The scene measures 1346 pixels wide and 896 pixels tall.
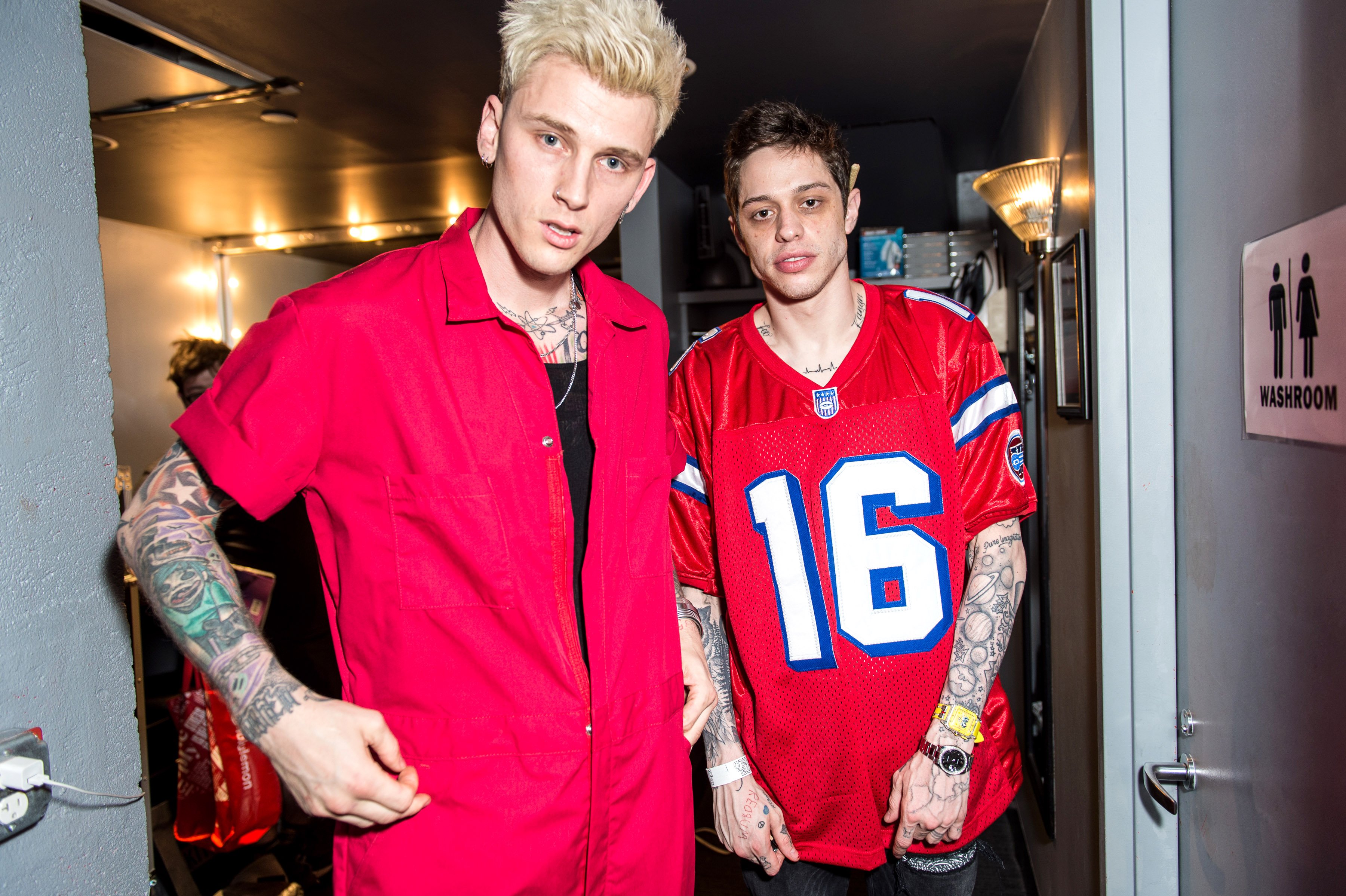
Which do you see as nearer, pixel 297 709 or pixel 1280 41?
pixel 297 709

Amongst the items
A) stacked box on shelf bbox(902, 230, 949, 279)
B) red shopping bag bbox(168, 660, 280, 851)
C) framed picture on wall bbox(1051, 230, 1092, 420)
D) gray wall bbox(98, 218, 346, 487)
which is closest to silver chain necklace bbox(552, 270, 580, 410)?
framed picture on wall bbox(1051, 230, 1092, 420)

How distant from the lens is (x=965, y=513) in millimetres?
1396

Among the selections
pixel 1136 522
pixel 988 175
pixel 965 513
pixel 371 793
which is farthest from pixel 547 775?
pixel 988 175

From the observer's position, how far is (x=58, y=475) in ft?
3.24

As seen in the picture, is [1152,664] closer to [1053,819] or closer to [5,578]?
[1053,819]

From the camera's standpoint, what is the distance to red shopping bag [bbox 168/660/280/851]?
2.37 m

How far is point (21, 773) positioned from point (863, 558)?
1154 millimetres

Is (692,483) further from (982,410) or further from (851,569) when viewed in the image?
(982,410)

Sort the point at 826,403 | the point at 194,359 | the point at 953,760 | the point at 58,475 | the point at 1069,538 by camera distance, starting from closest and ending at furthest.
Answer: the point at 58,475 < the point at 953,760 < the point at 826,403 < the point at 1069,538 < the point at 194,359

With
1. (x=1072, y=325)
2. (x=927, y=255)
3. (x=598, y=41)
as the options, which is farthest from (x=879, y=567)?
(x=927, y=255)

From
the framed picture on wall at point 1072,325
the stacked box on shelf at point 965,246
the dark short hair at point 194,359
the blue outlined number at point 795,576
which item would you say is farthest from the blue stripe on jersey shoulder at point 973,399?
the dark short hair at point 194,359

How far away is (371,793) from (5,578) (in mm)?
508

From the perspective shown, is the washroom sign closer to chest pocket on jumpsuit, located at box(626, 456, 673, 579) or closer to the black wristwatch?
the black wristwatch

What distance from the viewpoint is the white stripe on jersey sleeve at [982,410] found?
1.39 metres
